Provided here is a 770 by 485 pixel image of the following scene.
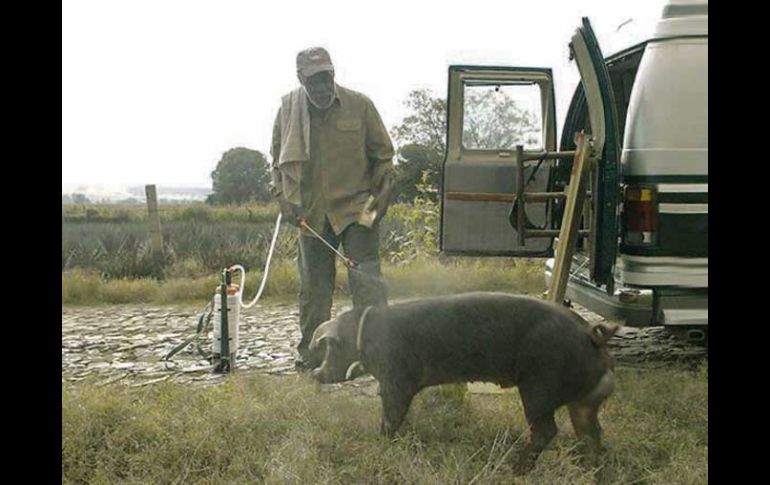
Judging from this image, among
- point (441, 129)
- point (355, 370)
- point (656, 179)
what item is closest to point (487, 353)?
point (355, 370)

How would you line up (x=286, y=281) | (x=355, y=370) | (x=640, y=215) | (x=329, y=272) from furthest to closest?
1. (x=286, y=281)
2. (x=329, y=272)
3. (x=640, y=215)
4. (x=355, y=370)

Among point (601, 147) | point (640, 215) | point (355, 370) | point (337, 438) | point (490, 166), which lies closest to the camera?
point (337, 438)

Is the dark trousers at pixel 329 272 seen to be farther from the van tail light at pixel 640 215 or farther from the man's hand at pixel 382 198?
the van tail light at pixel 640 215

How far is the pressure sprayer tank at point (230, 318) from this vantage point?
516 cm

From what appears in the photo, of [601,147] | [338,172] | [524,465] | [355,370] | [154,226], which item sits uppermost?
[601,147]

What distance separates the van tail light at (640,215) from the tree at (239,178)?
15.6 feet

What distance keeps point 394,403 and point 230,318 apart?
1868mm

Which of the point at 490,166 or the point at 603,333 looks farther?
the point at 490,166

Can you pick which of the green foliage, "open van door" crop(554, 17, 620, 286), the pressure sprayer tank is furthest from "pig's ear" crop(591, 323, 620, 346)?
the green foliage

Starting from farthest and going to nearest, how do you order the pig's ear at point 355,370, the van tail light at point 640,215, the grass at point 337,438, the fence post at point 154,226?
the fence post at point 154,226
the van tail light at point 640,215
the pig's ear at point 355,370
the grass at point 337,438

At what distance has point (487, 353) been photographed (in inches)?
140

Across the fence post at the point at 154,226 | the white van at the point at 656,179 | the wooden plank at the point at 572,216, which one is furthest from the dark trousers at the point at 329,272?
the fence post at the point at 154,226

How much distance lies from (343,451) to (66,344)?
376cm

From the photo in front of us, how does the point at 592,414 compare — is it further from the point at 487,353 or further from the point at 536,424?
the point at 487,353
